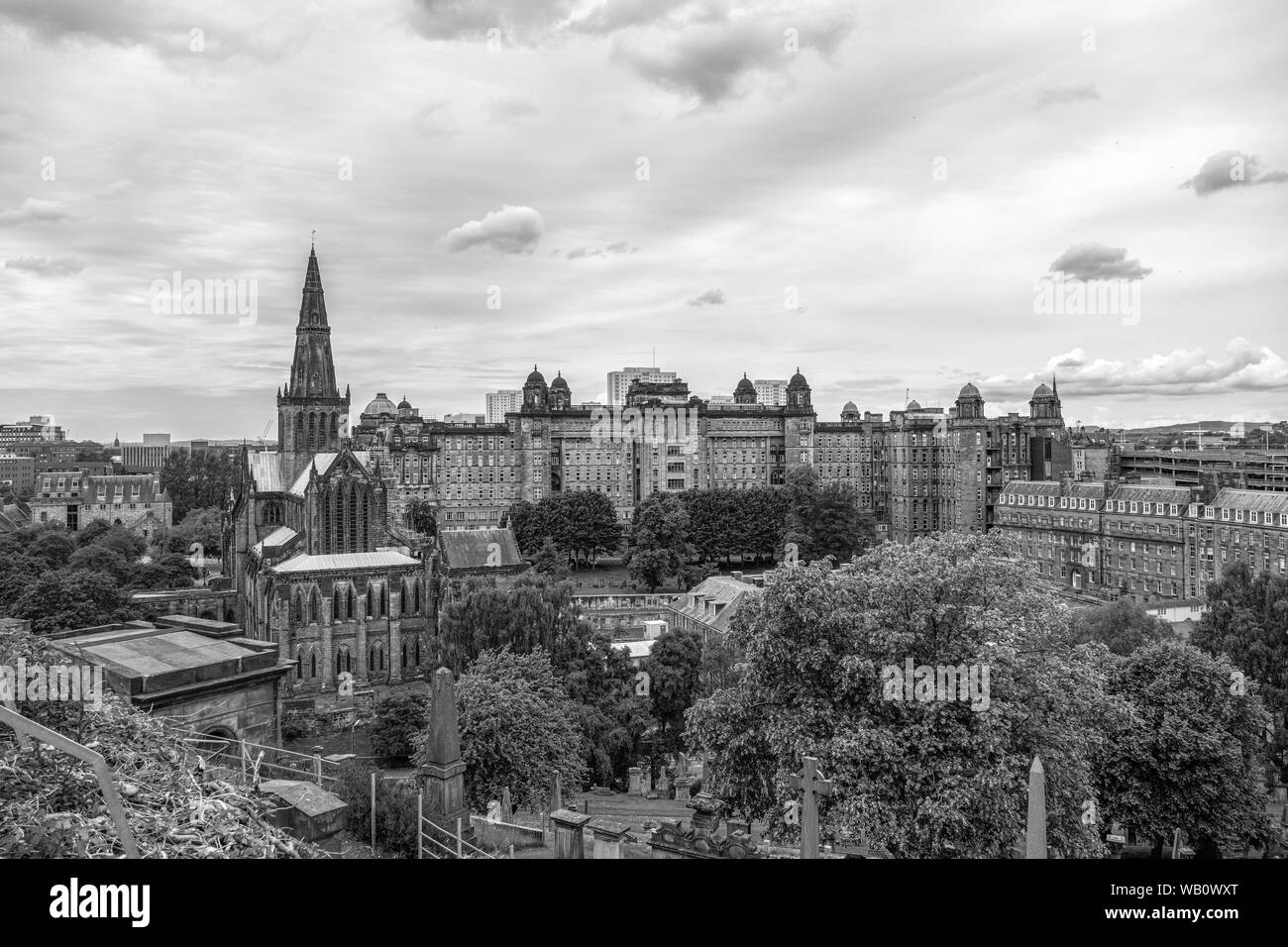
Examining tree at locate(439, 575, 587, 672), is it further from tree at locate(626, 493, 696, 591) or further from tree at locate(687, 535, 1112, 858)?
tree at locate(626, 493, 696, 591)

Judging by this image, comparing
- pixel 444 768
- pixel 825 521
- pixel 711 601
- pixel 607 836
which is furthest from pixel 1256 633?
pixel 825 521

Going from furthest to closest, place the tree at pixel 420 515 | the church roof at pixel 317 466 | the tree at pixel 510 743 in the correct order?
1. the tree at pixel 420 515
2. the church roof at pixel 317 466
3. the tree at pixel 510 743

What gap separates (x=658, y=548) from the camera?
3152 inches

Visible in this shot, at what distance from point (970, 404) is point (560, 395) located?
5129 cm

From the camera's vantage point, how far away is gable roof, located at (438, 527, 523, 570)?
67.1 m

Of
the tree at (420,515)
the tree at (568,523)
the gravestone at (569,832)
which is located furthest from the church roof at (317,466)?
the gravestone at (569,832)

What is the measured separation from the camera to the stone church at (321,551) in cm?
5578

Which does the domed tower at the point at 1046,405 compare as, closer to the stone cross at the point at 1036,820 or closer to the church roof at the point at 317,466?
the church roof at the point at 317,466

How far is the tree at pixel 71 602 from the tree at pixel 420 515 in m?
36.3

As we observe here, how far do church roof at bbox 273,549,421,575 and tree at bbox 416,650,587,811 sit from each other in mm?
31741

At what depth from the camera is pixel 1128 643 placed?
3794cm

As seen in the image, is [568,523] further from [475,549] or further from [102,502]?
[102,502]

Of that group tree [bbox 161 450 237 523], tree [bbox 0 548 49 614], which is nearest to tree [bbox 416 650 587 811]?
tree [bbox 0 548 49 614]
